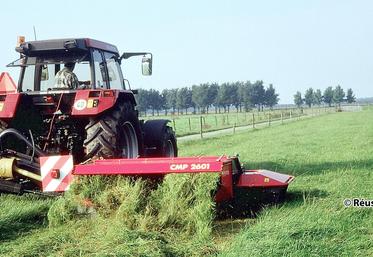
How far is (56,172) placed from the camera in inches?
209

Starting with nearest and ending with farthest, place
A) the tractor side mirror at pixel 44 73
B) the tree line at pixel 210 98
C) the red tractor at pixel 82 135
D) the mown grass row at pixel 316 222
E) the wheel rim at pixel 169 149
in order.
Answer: the mown grass row at pixel 316 222 → the red tractor at pixel 82 135 → the tractor side mirror at pixel 44 73 → the wheel rim at pixel 169 149 → the tree line at pixel 210 98

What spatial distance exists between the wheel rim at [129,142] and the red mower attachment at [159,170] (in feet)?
4.24

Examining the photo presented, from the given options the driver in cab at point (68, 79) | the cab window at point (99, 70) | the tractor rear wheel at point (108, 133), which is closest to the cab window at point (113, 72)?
the cab window at point (99, 70)

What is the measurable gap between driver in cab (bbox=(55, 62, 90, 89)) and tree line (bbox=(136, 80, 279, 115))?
96075 millimetres

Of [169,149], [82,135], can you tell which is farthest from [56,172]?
[169,149]

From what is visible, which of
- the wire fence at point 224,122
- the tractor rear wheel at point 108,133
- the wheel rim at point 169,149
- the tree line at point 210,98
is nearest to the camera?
the tractor rear wheel at point 108,133

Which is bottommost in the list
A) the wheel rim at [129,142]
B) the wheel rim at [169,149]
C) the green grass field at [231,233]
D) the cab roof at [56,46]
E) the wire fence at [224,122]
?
the wire fence at [224,122]

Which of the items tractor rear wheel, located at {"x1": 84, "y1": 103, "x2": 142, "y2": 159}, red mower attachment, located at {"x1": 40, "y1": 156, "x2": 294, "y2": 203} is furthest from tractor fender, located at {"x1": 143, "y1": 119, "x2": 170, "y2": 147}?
red mower attachment, located at {"x1": 40, "y1": 156, "x2": 294, "y2": 203}

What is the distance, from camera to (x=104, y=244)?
14.1ft

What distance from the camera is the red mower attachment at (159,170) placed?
5.05 metres

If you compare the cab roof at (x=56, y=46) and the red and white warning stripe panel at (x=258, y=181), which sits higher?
the cab roof at (x=56, y=46)

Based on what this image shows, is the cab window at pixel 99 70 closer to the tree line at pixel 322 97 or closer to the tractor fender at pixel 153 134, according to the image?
the tractor fender at pixel 153 134

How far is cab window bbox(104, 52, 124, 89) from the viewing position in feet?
25.4

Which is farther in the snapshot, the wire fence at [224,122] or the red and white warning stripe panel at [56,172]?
the wire fence at [224,122]
